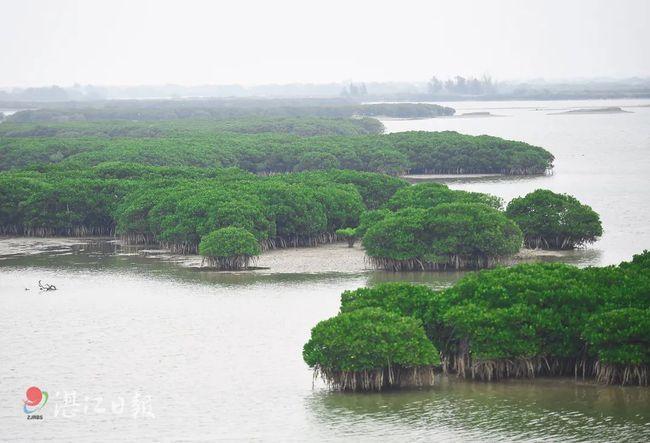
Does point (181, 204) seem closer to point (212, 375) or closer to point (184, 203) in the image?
point (184, 203)

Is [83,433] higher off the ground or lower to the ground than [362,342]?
lower

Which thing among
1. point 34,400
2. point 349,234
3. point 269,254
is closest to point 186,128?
point 349,234

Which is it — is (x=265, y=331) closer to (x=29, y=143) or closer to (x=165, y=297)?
(x=165, y=297)

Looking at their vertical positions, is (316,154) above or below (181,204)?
below

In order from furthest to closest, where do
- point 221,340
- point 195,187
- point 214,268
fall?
point 195,187 < point 214,268 < point 221,340

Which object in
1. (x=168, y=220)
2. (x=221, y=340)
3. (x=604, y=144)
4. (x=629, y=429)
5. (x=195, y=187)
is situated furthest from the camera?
(x=604, y=144)

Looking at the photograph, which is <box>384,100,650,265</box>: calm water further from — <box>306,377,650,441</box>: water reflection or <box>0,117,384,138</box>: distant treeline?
<box>0,117,384,138</box>: distant treeline

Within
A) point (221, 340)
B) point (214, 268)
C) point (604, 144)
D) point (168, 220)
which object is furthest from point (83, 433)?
point (604, 144)

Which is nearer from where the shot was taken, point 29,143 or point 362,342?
point 362,342
